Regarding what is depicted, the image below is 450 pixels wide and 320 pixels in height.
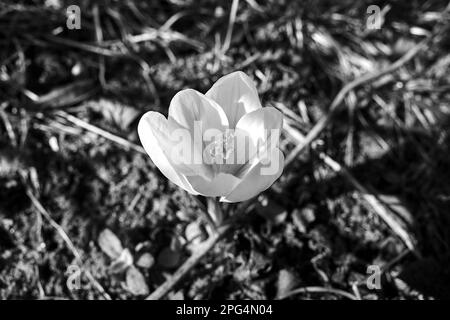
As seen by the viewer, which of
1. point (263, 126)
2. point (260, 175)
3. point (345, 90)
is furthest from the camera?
point (345, 90)

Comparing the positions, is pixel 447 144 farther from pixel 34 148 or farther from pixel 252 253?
pixel 34 148

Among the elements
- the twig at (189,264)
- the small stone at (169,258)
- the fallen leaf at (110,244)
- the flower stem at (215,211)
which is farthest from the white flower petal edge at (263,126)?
the fallen leaf at (110,244)

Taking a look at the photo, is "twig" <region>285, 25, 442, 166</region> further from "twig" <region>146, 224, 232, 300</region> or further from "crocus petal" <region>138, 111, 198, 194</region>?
"crocus petal" <region>138, 111, 198, 194</region>

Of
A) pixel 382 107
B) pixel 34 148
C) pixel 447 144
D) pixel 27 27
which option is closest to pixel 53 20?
pixel 27 27

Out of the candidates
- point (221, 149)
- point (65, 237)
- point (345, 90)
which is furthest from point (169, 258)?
point (345, 90)

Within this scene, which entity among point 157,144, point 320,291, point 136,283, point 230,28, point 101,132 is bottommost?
point 320,291

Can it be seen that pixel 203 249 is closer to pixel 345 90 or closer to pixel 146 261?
pixel 146 261
